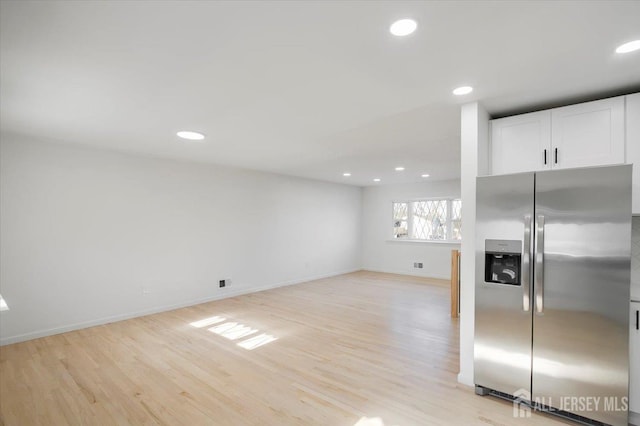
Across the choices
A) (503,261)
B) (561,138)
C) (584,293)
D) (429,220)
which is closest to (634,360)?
(584,293)

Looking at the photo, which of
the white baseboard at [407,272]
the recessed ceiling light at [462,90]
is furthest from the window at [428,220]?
the recessed ceiling light at [462,90]

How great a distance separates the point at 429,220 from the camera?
25.6 feet

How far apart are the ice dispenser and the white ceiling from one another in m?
1.21

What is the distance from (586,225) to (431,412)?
1.73 m

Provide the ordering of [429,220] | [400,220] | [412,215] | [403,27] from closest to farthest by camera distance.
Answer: [403,27]
[429,220]
[412,215]
[400,220]

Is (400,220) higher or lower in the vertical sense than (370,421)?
higher

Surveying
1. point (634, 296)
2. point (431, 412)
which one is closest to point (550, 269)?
point (634, 296)

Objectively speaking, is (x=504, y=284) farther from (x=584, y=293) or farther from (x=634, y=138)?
(x=634, y=138)

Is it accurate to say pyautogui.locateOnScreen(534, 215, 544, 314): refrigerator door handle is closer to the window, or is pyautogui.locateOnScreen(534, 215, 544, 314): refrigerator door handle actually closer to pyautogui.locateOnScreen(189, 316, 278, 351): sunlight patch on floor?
pyautogui.locateOnScreen(189, 316, 278, 351): sunlight patch on floor

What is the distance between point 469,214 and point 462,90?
103 cm

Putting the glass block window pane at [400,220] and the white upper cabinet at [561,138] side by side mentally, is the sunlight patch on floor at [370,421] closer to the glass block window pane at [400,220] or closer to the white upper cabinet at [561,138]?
the white upper cabinet at [561,138]

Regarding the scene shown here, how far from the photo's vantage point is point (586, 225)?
2.03 m

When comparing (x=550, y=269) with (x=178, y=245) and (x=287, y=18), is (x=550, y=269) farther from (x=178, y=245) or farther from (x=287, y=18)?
(x=178, y=245)

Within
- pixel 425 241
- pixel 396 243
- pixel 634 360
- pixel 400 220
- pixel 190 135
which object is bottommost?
pixel 634 360
